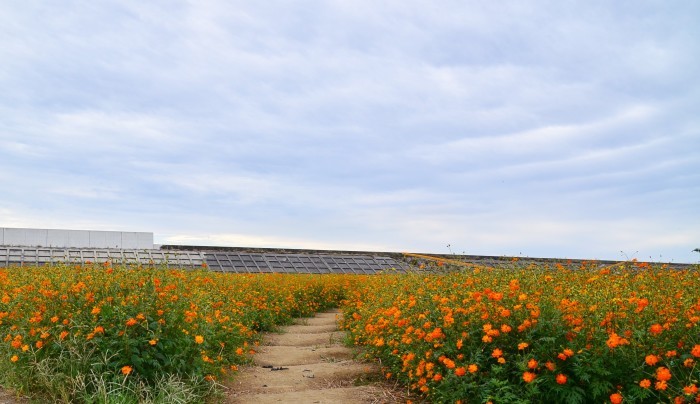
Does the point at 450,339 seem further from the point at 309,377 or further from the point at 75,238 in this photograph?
the point at 75,238

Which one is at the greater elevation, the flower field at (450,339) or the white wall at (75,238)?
the white wall at (75,238)

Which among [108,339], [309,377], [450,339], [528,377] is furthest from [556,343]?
[108,339]

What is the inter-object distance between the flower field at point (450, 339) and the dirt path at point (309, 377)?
1.01 ft

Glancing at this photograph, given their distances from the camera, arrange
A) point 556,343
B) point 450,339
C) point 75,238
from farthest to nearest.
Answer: point 75,238 < point 450,339 < point 556,343

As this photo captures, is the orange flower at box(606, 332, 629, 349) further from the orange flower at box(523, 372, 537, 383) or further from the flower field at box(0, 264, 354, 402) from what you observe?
the flower field at box(0, 264, 354, 402)

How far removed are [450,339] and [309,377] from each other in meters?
2.62

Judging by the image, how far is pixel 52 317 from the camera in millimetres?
5793

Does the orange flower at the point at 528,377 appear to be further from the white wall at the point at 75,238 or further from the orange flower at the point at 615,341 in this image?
the white wall at the point at 75,238

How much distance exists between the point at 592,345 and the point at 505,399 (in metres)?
0.85

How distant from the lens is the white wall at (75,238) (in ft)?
74.0

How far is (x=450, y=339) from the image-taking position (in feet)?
18.5

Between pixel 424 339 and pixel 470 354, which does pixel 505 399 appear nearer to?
pixel 470 354

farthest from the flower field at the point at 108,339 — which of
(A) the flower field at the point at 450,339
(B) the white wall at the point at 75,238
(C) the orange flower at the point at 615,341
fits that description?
(B) the white wall at the point at 75,238

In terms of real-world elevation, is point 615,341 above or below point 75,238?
below
